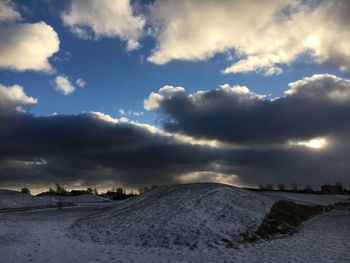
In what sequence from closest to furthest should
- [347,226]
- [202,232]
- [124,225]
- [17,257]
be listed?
1. [17,257]
2. [202,232]
3. [124,225]
4. [347,226]

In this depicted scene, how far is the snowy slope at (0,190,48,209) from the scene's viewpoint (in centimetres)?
10482

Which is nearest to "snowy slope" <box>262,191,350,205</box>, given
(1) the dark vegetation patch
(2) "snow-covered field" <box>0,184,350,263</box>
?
(1) the dark vegetation patch

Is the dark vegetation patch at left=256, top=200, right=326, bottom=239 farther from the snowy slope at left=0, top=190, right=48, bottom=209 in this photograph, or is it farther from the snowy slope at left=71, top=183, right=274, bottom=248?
the snowy slope at left=0, top=190, right=48, bottom=209

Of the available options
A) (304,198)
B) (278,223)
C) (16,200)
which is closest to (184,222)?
(278,223)

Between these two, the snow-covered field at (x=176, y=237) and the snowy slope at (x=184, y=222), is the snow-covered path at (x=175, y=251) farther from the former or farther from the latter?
the snowy slope at (x=184, y=222)

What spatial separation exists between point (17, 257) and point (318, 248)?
17855 mm

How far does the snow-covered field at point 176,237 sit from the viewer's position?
24734 mm

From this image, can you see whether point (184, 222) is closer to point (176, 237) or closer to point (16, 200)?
point (176, 237)

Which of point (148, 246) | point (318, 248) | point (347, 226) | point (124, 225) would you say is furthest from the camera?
point (347, 226)

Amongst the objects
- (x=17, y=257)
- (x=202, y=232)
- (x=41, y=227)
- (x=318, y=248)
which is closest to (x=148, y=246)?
(x=202, y=232)

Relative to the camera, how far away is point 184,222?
34.2 m

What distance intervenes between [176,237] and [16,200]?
9085cm

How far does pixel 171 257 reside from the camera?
24766 millimetres

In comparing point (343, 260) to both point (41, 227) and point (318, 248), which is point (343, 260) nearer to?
point (318, 248)
